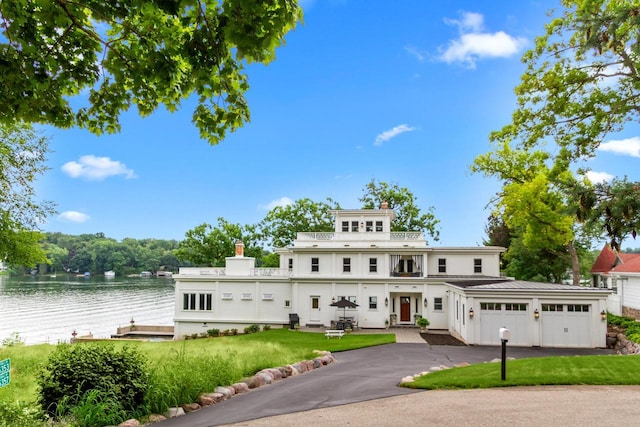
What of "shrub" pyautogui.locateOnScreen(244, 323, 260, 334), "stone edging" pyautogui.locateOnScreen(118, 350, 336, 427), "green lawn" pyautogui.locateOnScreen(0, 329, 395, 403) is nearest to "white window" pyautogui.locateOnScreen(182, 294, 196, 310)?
"shrub" pyautogui.locateOnScreen(244, 323, 260, 334)

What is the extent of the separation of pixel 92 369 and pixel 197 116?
5463 millimetres

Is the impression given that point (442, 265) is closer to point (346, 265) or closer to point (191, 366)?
point (346, 265)

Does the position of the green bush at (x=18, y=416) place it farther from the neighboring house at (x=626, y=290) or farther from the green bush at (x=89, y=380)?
the neighboring house at (x=626, y=290)

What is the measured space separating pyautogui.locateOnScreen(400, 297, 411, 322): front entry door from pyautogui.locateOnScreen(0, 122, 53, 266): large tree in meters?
23.4

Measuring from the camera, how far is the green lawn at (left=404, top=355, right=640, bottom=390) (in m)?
11.6

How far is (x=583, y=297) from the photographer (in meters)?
22.6

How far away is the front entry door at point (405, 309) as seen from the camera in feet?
104

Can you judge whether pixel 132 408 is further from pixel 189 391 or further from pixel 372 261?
pixel 372 261

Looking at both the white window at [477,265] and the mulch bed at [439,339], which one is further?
the white window at [477,265]

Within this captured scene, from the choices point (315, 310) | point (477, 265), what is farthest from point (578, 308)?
point (315, 310)

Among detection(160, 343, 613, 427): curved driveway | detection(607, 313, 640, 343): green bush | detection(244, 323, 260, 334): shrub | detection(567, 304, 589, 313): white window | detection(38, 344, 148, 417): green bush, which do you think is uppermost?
detection(567, 304, 589, 313): white window

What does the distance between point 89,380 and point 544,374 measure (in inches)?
455

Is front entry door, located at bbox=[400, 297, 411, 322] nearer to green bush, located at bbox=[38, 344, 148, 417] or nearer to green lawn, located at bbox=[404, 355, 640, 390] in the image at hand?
green lawn, located at bbox=[404, 355, 640, 390]

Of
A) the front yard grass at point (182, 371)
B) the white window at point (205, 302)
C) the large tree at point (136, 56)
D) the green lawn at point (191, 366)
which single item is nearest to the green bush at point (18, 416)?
the front yard grass at point (182, 371)
